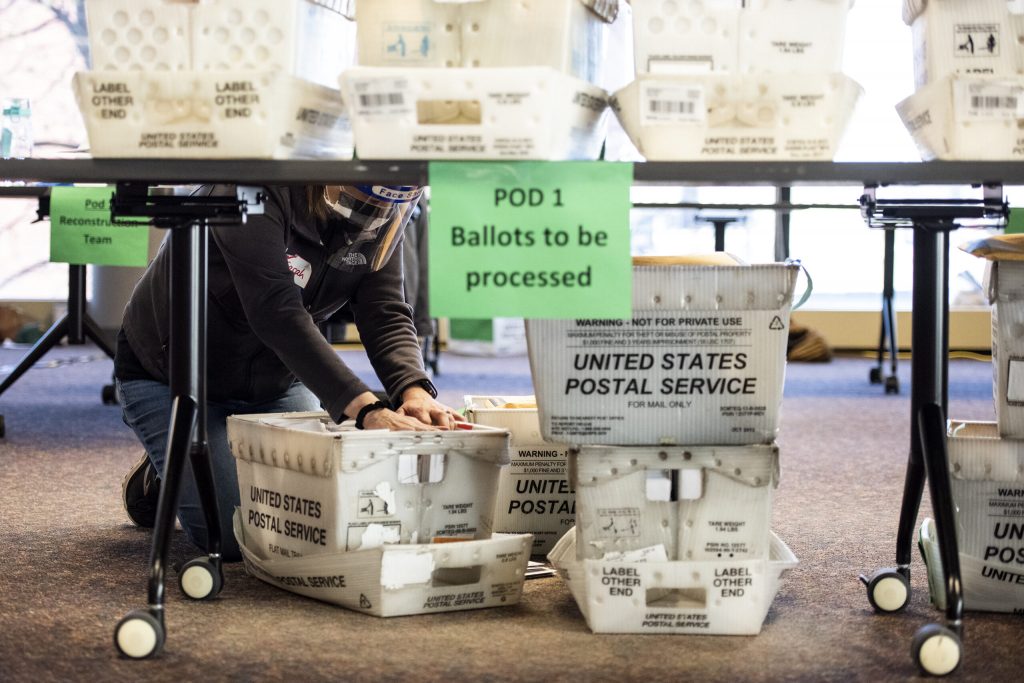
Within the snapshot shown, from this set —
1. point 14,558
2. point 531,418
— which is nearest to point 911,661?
point 531,418


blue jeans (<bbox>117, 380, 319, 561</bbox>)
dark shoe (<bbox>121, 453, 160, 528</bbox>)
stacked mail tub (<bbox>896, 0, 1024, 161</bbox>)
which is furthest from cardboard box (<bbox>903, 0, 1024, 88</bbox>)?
dark shoe (<bbox>121, 453, 160, 528</bbox>)

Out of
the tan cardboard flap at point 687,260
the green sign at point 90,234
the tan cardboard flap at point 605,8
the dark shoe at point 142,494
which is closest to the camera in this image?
the tan cardboard flap at point 605,8

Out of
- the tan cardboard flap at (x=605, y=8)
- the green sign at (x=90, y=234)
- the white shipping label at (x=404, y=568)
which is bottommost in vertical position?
the white shipping label at (x=404, y=568)

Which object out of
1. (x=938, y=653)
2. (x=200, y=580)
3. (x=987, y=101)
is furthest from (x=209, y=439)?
(x=987, y=101)

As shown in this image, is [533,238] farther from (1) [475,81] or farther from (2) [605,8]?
(2) [605,8]

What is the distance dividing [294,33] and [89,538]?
3.49 feet

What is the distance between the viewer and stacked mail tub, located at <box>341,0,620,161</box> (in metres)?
1.11

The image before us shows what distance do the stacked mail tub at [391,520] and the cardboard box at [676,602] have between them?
0.16 meters

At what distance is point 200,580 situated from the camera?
145 centimetres

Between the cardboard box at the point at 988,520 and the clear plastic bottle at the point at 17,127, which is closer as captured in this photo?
the cardboard box at the point at 988,520

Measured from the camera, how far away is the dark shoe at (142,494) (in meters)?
1.90

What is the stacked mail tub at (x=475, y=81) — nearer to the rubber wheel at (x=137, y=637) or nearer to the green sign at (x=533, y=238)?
the green sign at (x=533, y=238)

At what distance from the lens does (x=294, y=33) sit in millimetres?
1148

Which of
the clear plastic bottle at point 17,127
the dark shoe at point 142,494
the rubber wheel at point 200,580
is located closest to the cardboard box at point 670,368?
the rubber wheel at point 200,580
